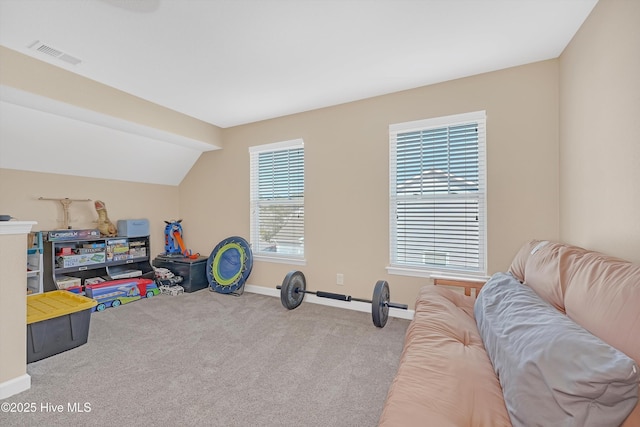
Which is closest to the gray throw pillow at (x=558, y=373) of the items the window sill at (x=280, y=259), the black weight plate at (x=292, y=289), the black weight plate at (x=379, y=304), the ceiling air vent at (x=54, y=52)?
the black weight plate at (x=379, y=304)

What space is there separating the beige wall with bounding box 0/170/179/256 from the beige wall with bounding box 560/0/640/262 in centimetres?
506

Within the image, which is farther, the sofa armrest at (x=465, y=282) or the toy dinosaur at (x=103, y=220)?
the toy dinosaur at (x=103, y=220)

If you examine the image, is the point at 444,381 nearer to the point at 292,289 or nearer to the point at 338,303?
the point at 292,289

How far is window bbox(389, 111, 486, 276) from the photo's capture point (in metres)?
2.69

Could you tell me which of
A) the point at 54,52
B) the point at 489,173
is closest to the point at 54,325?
the point at 54,52

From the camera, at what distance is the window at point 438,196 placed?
8.83 ft

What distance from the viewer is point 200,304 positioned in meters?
3.46

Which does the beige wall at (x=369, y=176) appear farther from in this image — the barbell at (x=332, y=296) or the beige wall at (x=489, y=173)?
the barbell at (x=332, y=296)

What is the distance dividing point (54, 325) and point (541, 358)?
10.4 ft

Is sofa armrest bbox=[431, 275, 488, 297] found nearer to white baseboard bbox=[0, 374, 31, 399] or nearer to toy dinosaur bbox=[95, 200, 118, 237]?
white baseboard bbox=[0, 374, 31, 399]

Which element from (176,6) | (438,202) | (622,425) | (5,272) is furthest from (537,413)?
(5,272)

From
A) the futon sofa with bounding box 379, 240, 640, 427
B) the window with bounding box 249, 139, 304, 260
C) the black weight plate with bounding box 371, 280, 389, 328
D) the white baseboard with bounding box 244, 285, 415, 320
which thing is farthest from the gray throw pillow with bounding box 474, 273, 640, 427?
the window with bounding box 249, 139, 304, 260

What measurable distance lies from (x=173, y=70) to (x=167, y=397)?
256 centimetres

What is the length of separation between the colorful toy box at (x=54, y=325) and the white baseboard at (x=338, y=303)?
6.23ft
